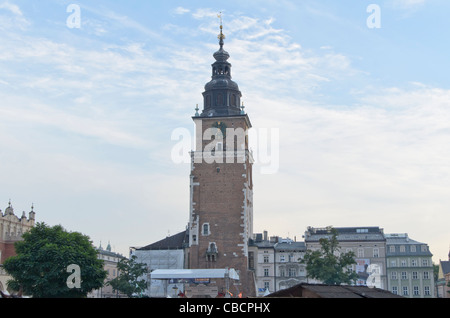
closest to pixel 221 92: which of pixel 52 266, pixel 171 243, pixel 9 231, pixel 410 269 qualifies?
pixel 171 243

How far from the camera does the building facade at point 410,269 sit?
87062 mm

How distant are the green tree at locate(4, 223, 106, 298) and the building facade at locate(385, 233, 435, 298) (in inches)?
1885

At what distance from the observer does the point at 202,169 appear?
75.6 m

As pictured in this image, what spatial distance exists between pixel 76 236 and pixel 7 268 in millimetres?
7307

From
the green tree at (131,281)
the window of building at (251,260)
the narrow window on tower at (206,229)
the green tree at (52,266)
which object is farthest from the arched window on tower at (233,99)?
the green tree at (52,266)

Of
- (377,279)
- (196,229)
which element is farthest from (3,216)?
(377,279)

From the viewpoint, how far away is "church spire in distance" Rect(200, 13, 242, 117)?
3059 inches

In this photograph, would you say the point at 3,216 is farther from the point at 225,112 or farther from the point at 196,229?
the point at 225,112

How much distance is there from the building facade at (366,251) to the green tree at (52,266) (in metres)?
40.9

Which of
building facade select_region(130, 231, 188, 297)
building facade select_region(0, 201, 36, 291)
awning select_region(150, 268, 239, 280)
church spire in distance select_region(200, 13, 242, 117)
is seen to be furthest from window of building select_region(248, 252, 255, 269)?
building facade select_region(0, 201, 36, 291)

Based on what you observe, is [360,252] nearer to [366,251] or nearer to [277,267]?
[366,251]

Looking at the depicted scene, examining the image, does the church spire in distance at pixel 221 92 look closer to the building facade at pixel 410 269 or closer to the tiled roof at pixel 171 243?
the tiled roof at pixel 171 243

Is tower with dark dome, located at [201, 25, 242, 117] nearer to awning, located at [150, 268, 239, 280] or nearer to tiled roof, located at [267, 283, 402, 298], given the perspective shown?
awning, located at [150, 268, 239, 280]
